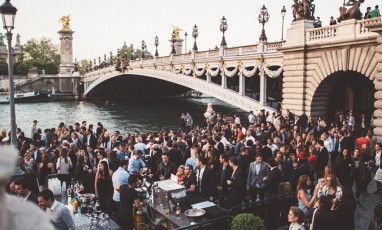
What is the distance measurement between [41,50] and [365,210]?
115 metres

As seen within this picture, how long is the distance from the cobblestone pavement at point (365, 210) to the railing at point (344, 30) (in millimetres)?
8562

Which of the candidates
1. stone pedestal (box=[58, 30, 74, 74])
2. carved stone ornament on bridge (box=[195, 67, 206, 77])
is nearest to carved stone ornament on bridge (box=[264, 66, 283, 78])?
carved stone ornament on bridge (box=[195, 67, 206, 77])

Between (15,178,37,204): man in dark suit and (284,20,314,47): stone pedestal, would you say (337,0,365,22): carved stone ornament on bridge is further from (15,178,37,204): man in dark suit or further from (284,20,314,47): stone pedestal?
(15,178,37,204): man in dark suit

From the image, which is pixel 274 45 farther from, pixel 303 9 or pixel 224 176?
pixel 224 176

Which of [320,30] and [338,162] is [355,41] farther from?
[338,162]

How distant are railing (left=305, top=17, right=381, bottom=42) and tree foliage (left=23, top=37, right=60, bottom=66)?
10227cm

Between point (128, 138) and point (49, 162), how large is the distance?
3.77 meters

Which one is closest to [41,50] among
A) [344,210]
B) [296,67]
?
[296,67]

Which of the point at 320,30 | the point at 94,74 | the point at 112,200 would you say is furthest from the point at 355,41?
the point at 94,74

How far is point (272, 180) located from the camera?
7.75 m

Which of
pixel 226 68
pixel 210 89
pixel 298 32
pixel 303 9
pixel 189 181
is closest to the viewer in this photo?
pixel 189 181

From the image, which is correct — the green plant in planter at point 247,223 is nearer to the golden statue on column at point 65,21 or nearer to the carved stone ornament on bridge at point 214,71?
the carved stone ornament on bridge at point 214,71

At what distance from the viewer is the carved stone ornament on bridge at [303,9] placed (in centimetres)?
1931

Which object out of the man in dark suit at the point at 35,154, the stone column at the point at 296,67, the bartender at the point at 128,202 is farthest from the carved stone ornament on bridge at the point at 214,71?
the bartender at the point at 128,202
